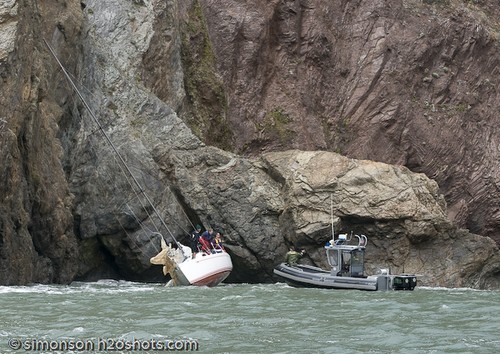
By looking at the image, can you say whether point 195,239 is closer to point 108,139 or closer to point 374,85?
point 108,139

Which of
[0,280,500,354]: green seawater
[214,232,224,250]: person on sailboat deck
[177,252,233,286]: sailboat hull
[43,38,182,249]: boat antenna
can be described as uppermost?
[43,38,182,249]: boat antenna

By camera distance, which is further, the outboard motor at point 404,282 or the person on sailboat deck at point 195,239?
the person on sailboat deck at point 195,239

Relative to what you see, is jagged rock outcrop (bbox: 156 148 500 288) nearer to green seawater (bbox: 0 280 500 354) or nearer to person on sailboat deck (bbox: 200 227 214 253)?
person on sailboat deck (bbox: 200 227 214 253)

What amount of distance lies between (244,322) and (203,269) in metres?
14.8

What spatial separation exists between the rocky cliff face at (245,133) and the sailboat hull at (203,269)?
14.9 feet

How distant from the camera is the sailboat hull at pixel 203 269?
3878 centimetres

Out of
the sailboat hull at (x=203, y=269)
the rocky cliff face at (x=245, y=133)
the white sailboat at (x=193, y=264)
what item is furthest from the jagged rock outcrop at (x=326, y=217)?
the sailboat hull at (x=203, y=269)

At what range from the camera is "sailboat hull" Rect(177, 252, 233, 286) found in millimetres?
38781

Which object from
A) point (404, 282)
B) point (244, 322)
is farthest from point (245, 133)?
point (244, 322)

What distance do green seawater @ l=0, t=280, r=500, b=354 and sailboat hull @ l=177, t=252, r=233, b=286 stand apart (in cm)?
526

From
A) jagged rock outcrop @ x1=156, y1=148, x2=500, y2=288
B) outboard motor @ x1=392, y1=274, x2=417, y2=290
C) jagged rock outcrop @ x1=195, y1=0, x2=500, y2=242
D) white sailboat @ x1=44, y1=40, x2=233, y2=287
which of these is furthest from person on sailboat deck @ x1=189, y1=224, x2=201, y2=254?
jagged rock outcrop @ x1=195, y1=0, x2=500, y2=242

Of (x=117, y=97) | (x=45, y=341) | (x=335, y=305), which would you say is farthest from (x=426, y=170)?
(x=45, y=341)

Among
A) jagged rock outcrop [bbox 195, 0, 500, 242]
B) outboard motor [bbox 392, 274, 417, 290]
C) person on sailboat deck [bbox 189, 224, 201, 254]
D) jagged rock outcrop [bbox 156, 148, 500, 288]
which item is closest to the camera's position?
outboard motor [bbox 392, 274, 417, 290]

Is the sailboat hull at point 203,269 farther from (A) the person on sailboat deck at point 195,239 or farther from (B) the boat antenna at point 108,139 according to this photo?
(B) the boat antenna at point 108,139
